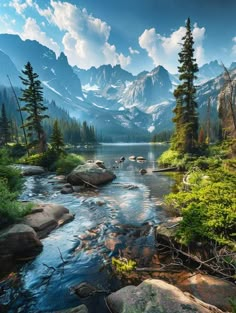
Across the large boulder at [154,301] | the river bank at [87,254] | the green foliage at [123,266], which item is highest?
the large boulder at [154,301]

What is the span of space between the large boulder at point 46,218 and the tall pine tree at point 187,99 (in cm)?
2285

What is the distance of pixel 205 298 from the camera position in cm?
546

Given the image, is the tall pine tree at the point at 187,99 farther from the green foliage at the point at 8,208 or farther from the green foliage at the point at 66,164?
the green foliage at the point at 8,208

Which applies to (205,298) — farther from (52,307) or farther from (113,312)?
(52,307)

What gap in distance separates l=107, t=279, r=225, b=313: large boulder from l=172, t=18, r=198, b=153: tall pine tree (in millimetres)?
26789

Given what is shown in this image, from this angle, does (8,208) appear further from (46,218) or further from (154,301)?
(154,301)

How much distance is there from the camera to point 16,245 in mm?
7727

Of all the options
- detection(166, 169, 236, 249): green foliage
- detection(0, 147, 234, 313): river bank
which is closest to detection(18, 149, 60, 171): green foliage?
detection(0, 147, 234, 313): river bank

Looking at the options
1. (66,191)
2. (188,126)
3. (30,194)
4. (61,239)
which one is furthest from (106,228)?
(188,126)

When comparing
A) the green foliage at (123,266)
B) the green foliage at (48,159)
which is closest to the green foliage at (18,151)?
the green foliage at (48,159)

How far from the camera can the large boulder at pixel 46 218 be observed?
9555mm

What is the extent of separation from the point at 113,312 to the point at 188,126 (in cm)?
2766

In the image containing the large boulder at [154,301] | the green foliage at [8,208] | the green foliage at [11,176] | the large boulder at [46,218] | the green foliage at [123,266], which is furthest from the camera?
the green foliage at [11,176]

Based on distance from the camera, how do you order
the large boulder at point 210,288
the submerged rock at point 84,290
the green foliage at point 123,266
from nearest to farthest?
the large boulder at point 210,288
the submerged rock at point 84,290
the green foliage at point 123,266
